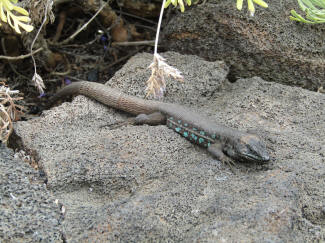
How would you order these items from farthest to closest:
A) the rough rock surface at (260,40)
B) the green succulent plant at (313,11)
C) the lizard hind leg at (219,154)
Answer: the rough rock surface at (260,40) < the green succulent plant at (313,11) < the lizard hind leg at (219,154)

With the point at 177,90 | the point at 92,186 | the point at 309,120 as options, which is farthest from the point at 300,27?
the point at 92,186

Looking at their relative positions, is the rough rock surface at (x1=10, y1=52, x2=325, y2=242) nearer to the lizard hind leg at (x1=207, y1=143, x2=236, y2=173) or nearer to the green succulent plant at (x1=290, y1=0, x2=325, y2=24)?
the lizard hind leg at (x1=207, y1=143, x2=236, y2=173)

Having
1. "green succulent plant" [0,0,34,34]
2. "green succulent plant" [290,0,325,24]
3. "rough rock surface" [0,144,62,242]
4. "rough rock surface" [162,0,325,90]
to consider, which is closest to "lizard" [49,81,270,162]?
"rough rock surface" [162,0,325,90]

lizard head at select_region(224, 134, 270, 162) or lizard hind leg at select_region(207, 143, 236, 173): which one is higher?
lizard head at select_region(224, 134, 270, 162)

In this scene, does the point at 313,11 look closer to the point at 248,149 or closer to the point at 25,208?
the point at 248,149

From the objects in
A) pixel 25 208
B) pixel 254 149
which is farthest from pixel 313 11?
pixel 25 208

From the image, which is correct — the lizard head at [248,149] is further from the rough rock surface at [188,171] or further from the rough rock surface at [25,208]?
the rough rock surface at [25,208]

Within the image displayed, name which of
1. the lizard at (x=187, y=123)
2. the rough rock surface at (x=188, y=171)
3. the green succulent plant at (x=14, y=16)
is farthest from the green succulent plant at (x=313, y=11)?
the green succulent plant at (x=14, y=16)
